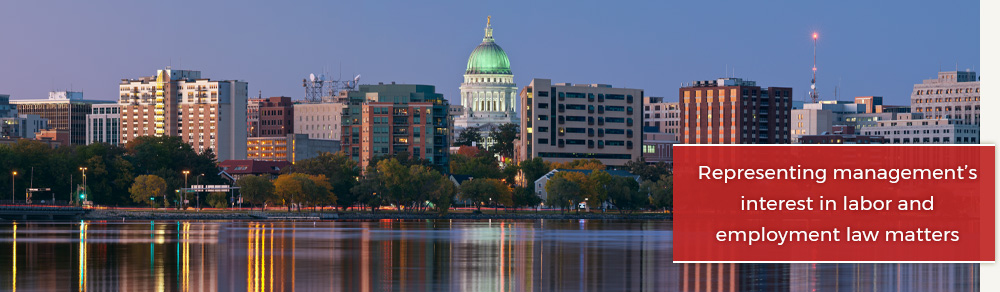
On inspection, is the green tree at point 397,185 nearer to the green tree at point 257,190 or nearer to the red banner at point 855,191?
the green tree at point 257,190

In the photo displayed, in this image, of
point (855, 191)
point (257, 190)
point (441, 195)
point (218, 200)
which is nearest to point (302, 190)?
point (257, 190)

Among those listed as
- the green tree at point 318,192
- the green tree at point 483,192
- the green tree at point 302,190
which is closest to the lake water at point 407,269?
the green tree at point 318,192

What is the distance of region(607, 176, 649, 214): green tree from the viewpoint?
619 feet

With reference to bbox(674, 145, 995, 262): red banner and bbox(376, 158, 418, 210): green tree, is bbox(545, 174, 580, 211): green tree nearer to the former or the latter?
bbox(376, 158, 418, 210): green tree

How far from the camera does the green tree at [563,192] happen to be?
18412 cm

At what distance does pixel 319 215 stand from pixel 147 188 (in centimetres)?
2482

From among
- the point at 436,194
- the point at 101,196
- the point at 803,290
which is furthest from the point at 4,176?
the point at 803,290

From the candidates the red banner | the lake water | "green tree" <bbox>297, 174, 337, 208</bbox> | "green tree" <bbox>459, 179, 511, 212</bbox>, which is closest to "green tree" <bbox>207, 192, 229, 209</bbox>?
"green tree" <bbox>297, 174, 337, 208</bbox>

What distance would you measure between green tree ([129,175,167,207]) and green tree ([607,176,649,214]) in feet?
198

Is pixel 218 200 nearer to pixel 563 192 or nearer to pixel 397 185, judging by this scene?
pixel 397 185

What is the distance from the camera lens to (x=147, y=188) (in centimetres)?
17900

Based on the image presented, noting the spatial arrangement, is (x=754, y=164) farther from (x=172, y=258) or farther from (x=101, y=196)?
(x=101, y=196)

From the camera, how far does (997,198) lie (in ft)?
90.0

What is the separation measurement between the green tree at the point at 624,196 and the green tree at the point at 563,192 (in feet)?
20.5
